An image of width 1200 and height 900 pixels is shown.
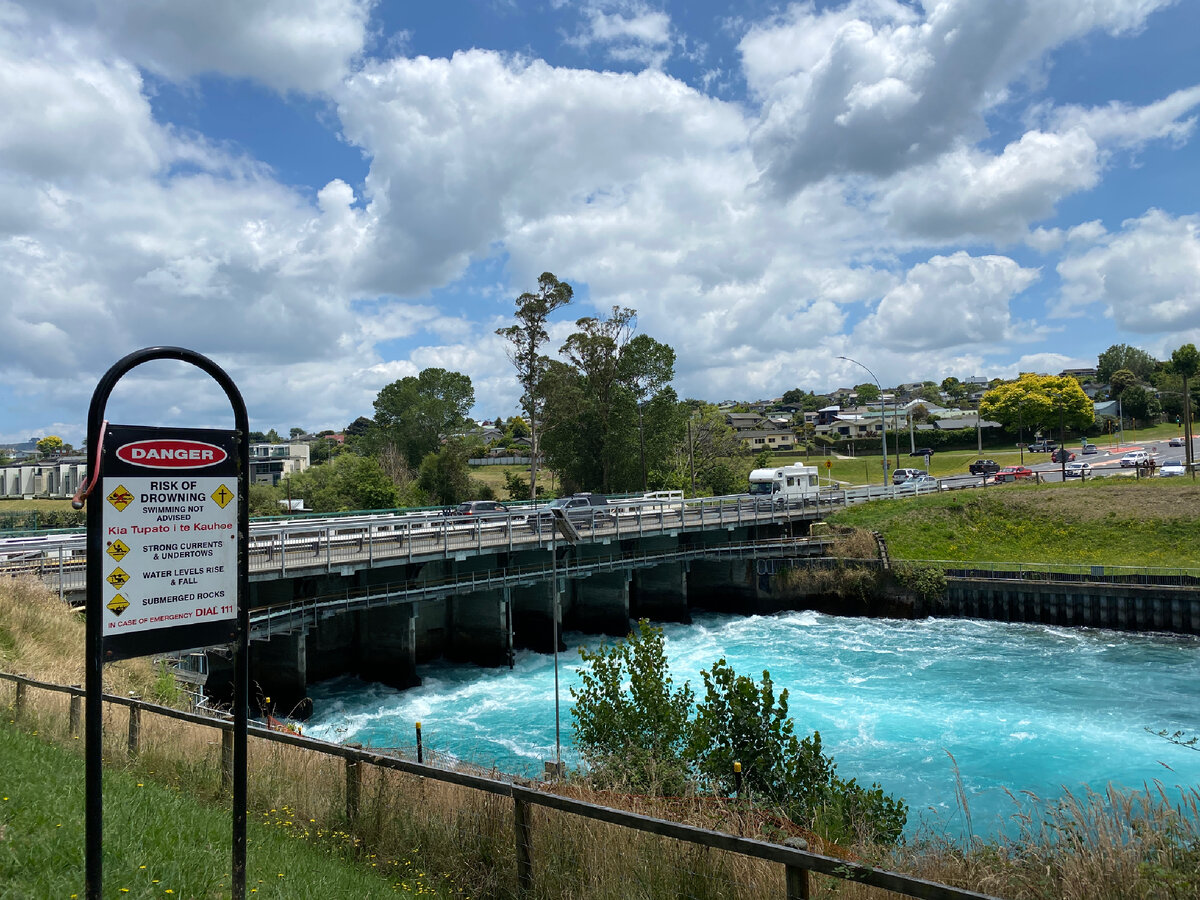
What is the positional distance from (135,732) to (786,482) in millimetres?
46379

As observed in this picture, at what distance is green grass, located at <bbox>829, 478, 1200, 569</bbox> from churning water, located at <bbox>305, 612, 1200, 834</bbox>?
7.06m

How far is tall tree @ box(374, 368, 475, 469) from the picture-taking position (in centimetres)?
7869

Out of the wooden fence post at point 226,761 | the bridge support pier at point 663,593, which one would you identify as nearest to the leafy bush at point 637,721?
the wooden fence post at point 226,761

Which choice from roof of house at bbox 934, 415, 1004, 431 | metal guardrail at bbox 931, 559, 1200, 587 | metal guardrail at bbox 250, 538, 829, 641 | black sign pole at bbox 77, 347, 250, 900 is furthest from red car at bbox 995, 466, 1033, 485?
black sign pole at bbox 77, 347, 250, 900

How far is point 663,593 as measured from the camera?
135 feet

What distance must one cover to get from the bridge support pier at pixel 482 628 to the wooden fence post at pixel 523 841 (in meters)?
25.4

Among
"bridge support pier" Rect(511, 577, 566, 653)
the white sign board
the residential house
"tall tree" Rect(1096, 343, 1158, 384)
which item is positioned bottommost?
"bridge support pier" Rect(511, 577, 566, 653)

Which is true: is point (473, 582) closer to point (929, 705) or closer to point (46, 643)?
point (46, 643)

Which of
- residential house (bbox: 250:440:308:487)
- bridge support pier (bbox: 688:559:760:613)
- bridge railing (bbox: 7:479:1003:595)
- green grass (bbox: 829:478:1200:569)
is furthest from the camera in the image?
residential house (bbox: 250:440:308:487)

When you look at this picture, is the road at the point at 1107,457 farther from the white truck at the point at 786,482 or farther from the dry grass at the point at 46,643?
the dry grass at the point at 46,643

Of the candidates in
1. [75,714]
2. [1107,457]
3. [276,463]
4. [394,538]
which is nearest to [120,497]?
[75,714]

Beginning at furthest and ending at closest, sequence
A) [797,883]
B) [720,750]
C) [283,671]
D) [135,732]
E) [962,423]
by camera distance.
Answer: [962,423] → [283,671] → [720,750] → [135,732] → [797,883]

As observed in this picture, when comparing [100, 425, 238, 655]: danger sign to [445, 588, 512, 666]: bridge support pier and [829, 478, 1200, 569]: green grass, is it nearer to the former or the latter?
[445, 588, 512, 666]: bridge support pier

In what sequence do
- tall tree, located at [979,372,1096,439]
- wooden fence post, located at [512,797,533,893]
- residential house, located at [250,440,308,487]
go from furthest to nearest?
residential house, located at [250,440,308,487]
tall tree, located at [979,372,1096,439]
wooden fence post, located at [512,797,533,893]
